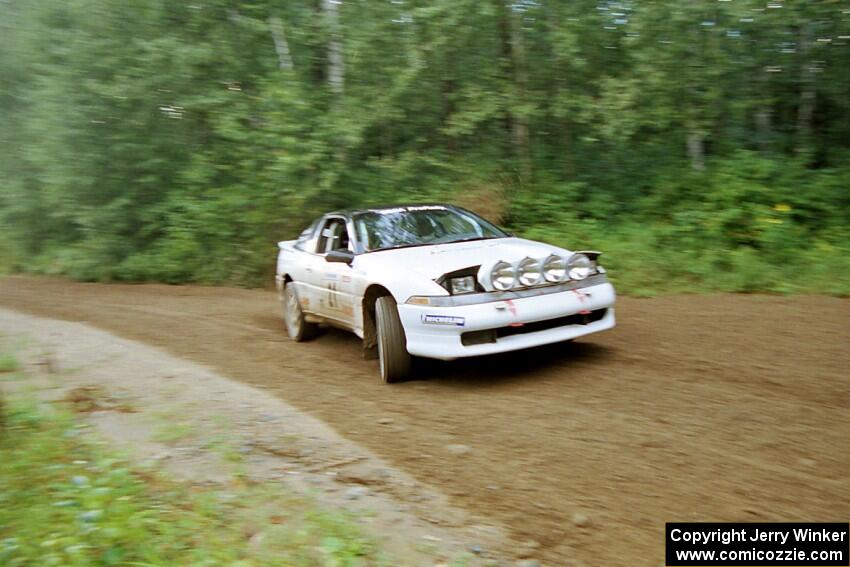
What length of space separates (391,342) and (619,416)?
1.86 m

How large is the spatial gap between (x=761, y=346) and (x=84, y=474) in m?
5.12

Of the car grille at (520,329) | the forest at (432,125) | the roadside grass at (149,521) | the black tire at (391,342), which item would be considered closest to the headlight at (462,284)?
the car grille at (520,329)

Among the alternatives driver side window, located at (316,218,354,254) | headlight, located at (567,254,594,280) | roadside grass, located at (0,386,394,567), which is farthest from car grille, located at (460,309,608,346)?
roadside grass, located at (0,386,394,567)

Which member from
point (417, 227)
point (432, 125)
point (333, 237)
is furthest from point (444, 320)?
point (432, 125)

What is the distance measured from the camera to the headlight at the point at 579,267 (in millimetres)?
5660

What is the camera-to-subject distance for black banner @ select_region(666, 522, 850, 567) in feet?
9.64

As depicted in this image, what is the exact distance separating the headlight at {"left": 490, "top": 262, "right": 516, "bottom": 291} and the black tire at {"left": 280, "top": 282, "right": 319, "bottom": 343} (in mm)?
2911

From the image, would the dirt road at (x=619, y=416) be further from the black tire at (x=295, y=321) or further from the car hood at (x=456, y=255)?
the car hood at (x=456, y=255)

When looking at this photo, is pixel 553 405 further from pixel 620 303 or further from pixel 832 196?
pixel 832 196

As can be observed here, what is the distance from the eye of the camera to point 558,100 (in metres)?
12.5

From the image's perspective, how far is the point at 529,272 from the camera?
545 centimetres

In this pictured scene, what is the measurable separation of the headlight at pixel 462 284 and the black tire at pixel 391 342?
0.53 m

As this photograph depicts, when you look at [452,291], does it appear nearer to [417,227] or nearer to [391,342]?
[391,342]

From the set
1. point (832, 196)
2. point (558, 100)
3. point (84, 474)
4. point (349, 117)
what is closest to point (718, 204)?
point (832, 196)
